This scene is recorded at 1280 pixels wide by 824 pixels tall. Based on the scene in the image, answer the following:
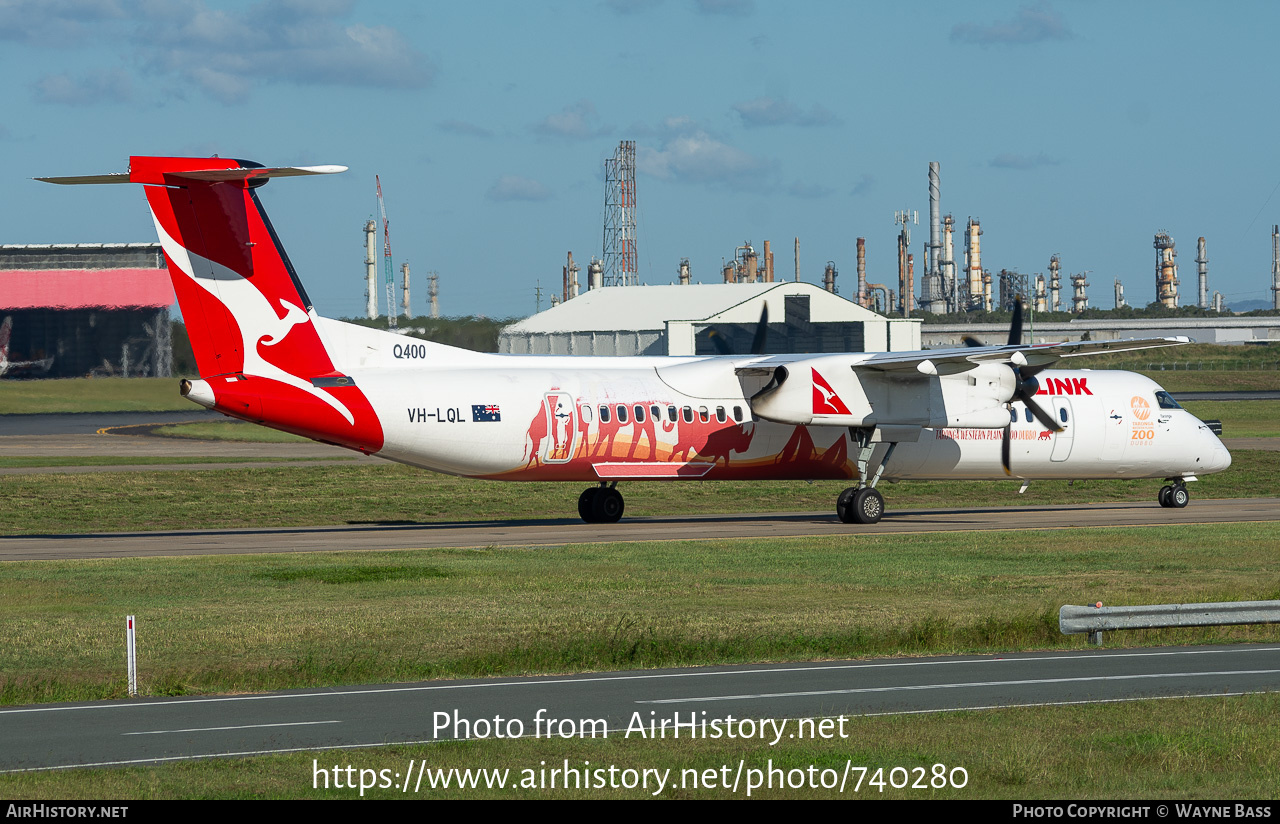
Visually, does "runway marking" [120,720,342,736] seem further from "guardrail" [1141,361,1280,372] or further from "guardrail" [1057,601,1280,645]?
"guardrail" [1141,361,1280,372]

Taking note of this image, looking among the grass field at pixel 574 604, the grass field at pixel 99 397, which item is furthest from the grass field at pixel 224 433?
the grass field at pixel 574 604

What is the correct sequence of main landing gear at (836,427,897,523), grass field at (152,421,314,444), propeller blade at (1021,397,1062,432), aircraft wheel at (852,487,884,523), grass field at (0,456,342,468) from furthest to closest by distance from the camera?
grass field at (152,421,314,444)
grass field at (0,456,342,468)
propeller blade at (1021,397,1062,432)
aircraft wheel at (852,487,884,523)
main landing gear at (836,427,897,523)

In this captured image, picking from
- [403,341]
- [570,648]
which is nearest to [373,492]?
[403,341]

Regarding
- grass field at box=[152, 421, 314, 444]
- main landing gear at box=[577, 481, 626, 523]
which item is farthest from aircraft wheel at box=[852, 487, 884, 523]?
grass field at box=[152, 421, 314, 444]

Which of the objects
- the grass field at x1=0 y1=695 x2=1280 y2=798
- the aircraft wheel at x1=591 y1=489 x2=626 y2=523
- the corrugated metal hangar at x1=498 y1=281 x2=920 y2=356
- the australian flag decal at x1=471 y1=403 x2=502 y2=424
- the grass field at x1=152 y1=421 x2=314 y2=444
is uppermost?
the corrugated metal hangar at x1=498 y1=281 x2=920 y2=356

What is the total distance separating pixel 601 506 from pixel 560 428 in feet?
12.2

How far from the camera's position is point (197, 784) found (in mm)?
10055

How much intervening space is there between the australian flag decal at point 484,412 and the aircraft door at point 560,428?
1103 mm

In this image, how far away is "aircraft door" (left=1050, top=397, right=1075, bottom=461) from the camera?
34406mm

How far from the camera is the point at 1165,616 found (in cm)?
1648

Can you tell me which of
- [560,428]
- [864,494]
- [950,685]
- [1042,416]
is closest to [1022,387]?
[1042,416]

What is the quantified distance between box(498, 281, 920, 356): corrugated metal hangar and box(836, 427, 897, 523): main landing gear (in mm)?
58558

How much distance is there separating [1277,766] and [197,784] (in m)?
7.95

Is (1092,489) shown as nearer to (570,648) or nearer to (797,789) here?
(570,648)
